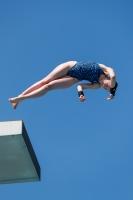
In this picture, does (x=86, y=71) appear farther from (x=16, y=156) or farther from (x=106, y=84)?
(x=16, y=156)

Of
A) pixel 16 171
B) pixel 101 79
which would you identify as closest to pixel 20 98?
pixel 101 79

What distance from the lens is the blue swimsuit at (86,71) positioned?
28.3ft

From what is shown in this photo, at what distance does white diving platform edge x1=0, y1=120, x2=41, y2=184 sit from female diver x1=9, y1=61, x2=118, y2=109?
0.49 m

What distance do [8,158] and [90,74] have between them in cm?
273

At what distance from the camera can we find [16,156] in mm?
9719

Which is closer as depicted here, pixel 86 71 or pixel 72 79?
pixel 86 71

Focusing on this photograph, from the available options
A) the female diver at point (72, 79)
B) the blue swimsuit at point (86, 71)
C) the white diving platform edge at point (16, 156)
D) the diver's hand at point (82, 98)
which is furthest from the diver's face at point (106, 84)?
the white diving platform edge at point (16, 156)

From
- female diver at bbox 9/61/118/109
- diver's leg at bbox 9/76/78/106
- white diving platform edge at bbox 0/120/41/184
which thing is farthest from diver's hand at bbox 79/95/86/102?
white diving platform edge at bbox 0/120/41/184

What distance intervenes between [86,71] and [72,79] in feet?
1.05

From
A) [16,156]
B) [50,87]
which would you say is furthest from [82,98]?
[16,156]

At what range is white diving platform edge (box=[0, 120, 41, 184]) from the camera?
28.0 feet

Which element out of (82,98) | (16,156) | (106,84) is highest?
(106,84)

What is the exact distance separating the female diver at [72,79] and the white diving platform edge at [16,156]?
49cm

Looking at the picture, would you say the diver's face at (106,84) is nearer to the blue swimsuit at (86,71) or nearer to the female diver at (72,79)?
the female diver at (72,79)
